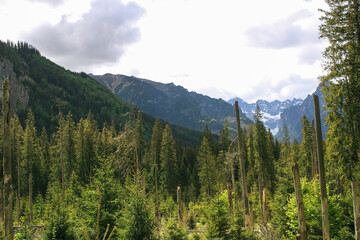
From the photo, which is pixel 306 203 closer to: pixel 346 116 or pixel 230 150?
pixel 346 116

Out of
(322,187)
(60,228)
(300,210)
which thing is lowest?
(60,228)

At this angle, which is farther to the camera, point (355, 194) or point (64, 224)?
point (64, 224)

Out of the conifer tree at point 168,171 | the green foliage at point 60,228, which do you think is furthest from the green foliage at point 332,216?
the conifer tree at point 168,171

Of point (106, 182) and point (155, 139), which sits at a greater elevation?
point (155, 139)

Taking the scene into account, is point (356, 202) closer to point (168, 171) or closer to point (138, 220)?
point (138, 220)

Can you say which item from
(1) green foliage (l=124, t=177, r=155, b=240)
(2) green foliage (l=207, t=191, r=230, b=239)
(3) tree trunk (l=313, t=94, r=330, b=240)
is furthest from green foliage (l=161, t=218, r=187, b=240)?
(3) tree trunk (l=313, t=94, r=330, b=240)

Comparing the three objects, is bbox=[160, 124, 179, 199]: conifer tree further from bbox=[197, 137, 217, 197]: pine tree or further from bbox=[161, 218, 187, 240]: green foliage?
bbox=[161, 218, 187, 240]: green foliage

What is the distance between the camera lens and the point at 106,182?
53.9 feet

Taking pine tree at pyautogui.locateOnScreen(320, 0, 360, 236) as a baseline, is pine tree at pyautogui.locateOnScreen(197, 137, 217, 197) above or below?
below

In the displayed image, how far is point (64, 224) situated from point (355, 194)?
13.7 metres

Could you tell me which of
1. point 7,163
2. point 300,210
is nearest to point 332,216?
point 300,210

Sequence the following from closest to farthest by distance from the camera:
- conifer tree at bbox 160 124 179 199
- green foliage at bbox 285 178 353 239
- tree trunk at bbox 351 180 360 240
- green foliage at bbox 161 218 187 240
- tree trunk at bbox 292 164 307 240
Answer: tree trunk at bbox 351 180 360 240, tree trunk at bbox 292 164 307 240, green foliage at bbox 161 218 187 240, green foliage at bbox 285 178 353 239, conifer tree at bbox 160 124 179 199

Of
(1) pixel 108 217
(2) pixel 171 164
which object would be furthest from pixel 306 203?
(2) pixel 171 164

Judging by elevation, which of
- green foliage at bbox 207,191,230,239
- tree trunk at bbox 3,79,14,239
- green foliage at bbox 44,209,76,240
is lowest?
green foliage at bbox 207,191,230,239
